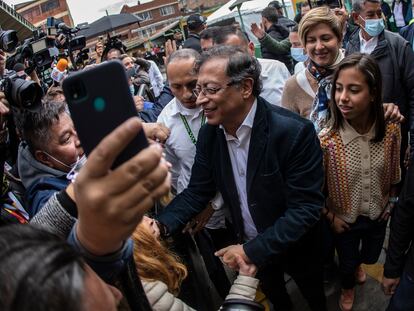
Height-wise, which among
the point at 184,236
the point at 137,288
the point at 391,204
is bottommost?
the point at 391,204

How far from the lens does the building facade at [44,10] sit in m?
55.7

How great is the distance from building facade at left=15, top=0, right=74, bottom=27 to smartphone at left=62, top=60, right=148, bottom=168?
195 feet

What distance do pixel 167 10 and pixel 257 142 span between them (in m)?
68.5

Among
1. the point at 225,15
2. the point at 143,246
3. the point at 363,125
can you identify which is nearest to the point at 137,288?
the point at 143,246

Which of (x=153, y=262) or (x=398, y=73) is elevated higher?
(x=398, y=73)

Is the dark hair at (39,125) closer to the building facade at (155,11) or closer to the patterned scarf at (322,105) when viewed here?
the patterned scarf at (322,105)

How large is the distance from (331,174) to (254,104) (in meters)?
0.68

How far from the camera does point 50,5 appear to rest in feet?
188

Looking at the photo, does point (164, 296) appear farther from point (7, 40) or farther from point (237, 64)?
point (7, 40)

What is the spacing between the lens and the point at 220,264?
2957 millimetres

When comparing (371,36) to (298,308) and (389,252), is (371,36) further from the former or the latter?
(298,308)

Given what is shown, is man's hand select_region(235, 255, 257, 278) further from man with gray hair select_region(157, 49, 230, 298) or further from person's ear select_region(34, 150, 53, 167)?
person's ear select_region(34, 150, 53, 167)

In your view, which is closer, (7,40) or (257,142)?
(257,142)

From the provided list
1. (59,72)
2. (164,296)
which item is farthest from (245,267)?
(59,72)
